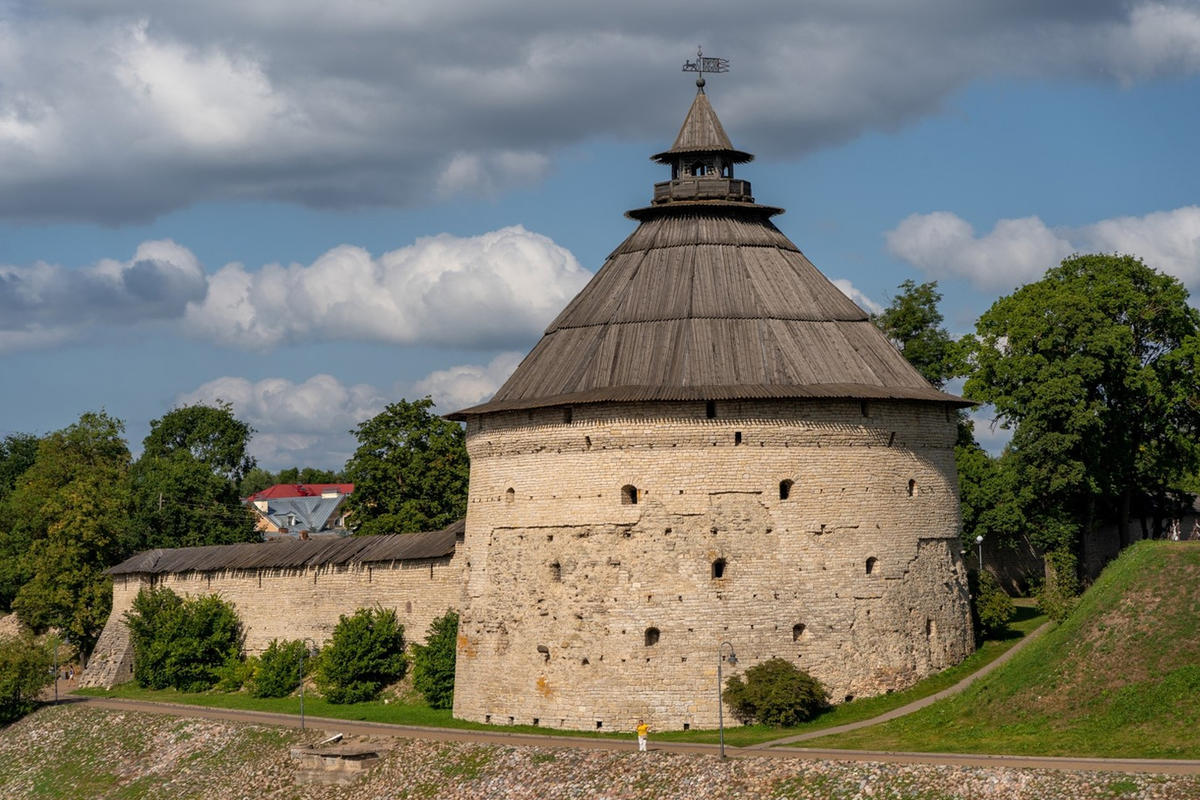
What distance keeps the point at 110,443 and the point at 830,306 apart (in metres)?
48.9

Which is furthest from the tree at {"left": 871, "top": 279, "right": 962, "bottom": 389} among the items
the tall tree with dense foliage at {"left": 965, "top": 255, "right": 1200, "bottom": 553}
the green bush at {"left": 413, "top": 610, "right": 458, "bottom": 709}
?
the green bush at {"left": 413, "top": 610, "right": 458, "bottom": 709}

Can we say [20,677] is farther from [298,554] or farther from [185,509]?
[185,509]

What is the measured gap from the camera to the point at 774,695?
37.6 meters

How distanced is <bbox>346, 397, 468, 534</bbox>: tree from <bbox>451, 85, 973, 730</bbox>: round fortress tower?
19286mm

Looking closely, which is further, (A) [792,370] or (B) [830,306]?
(B) [830,306]

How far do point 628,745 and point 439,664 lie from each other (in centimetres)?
994

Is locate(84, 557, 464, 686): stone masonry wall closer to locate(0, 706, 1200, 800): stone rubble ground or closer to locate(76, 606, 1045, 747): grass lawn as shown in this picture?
locate(76, 606, 1045, 747): grass lawn

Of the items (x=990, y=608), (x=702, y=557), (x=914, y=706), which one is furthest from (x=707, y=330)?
(x=990, y=608)

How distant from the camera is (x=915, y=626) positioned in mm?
40781

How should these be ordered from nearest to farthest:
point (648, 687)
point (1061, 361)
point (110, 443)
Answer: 1. point (648, 687)
2. point (1061, 361)
3. point (110, 443)

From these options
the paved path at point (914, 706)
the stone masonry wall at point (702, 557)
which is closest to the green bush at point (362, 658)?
the stone masonry wall at point (702, 557)

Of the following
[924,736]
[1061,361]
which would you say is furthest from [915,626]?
[1061,361]

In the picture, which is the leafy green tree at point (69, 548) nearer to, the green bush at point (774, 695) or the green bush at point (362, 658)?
the green bush at point (362, 658)

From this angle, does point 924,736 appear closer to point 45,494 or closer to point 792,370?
point 792,370
